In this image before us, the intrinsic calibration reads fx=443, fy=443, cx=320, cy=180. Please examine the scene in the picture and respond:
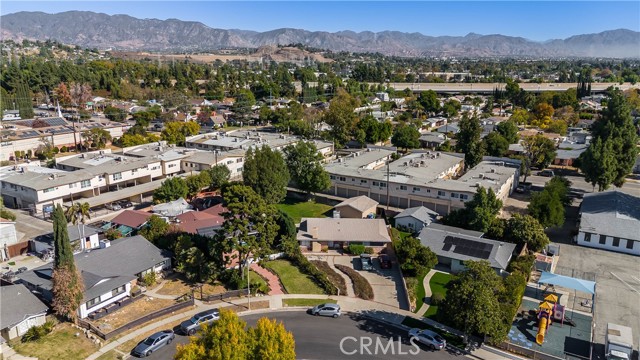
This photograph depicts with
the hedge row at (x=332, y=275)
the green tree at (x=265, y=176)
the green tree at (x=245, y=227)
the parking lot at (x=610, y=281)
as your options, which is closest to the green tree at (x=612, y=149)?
the parking lot at (x=610, y=281)

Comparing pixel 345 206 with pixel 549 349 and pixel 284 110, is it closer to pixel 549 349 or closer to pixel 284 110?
pixel 549 349

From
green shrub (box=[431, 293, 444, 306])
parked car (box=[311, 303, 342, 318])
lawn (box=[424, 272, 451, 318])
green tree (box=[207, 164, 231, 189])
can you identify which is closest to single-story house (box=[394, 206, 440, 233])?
lawn (box=[424, 272, 451, 318])

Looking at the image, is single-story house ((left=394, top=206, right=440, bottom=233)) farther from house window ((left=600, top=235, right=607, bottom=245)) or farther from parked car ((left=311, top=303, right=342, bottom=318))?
parked car ((left=311, top=303, right=342, bottom=318))

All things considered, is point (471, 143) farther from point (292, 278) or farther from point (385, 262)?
point (292, 278)

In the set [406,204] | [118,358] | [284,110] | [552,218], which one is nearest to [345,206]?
[406,204]

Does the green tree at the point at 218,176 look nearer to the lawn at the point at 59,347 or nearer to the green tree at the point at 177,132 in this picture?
the green tree at the point at 177,132

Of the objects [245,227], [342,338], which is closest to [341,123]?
[245,227]
